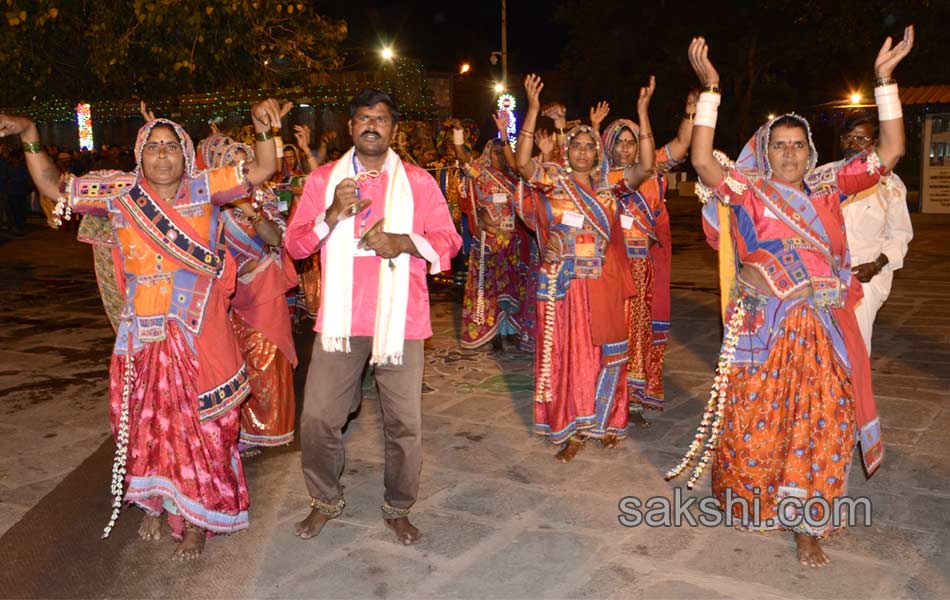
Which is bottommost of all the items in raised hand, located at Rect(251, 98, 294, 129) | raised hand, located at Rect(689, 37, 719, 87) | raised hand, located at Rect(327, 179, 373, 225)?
raised hand, located at Rect(327, 179, 373, 225)

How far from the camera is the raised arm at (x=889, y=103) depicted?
4.08m

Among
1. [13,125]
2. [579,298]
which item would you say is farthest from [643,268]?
Answer: [13,125]

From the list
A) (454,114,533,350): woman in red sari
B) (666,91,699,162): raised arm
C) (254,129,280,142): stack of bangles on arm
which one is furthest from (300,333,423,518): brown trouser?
(454,114,533,350): woman in red sari

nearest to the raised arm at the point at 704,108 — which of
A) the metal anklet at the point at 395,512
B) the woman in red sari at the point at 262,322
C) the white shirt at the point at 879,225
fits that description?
the white shirt at the point at 879,225

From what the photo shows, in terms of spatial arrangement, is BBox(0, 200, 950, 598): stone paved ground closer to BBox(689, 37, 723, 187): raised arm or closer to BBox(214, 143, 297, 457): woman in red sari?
BBox(214, 143, 297, 457): woman in red sari

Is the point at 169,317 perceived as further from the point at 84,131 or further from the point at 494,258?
the point at 84,131

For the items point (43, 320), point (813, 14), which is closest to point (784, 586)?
point (43, 320)

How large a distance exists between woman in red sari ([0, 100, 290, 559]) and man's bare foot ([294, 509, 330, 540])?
1.04 ft

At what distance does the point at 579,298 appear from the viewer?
564 centimetres

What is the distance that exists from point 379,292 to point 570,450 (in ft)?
6.18

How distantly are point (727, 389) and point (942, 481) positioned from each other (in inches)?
58.1

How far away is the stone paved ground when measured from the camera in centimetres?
396

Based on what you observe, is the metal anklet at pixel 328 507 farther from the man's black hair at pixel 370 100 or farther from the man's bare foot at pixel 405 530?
the man's black hair at pixel 370 100

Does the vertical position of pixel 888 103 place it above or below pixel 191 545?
above
